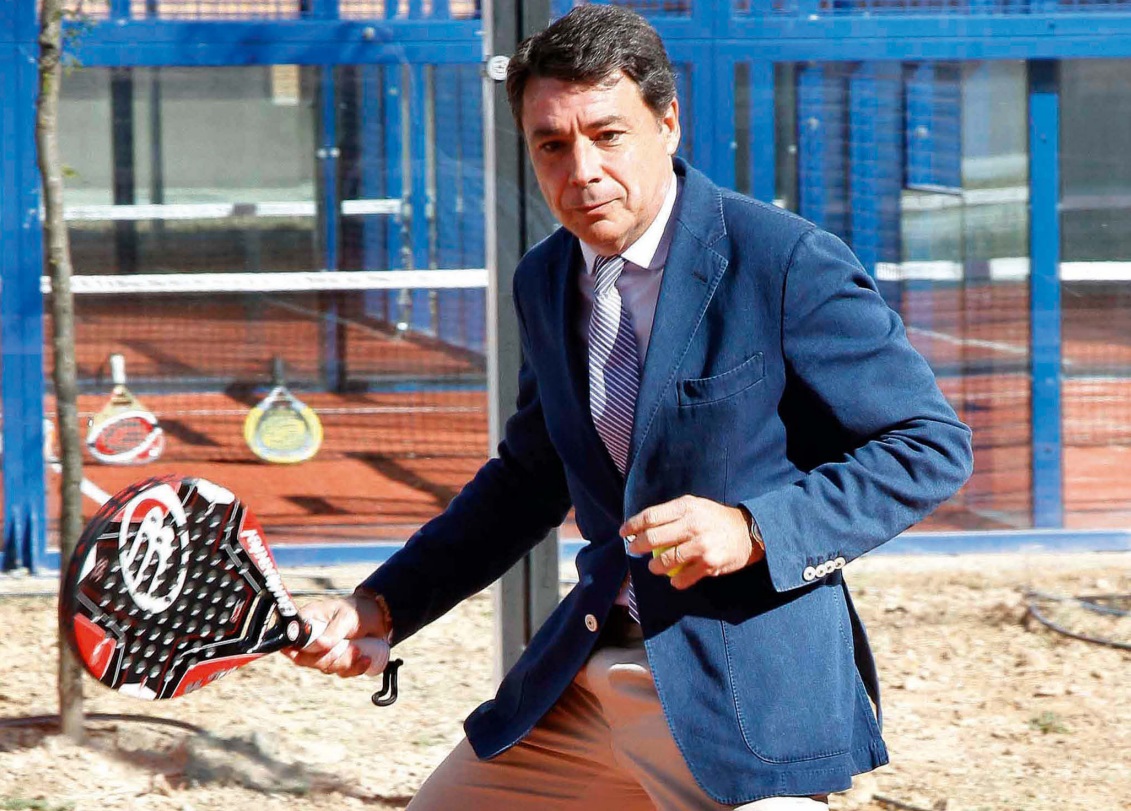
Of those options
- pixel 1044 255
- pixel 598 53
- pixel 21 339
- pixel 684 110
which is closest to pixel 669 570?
pixel 598 53

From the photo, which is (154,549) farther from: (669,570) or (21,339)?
(21,339)

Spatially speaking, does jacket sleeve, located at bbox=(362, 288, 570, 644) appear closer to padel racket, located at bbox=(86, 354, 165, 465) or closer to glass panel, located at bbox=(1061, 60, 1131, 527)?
padel racket, located at bbox=(86, 354, 165, 465)

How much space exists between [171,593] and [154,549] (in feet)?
0.24

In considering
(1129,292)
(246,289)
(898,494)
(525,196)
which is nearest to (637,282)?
(898,494)

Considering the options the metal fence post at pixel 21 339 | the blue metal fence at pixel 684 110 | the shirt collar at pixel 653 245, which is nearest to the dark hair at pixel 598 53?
the shirt collar at pixel 653 245

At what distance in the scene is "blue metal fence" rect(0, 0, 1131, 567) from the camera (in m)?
6.29

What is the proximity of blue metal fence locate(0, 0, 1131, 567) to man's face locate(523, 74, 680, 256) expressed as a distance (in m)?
3.85

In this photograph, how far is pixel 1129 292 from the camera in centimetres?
677

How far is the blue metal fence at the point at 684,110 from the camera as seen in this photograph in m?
6.29

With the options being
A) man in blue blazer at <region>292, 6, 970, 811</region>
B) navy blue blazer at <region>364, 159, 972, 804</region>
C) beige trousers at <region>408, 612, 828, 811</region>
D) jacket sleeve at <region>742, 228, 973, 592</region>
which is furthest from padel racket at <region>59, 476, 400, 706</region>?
jacket sleeve at <region>742, 228, 973, 592</region>

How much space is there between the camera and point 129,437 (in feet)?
21.4

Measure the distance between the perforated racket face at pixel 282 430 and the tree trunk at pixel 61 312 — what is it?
5.24 ft

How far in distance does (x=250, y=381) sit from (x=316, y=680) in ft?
5.01

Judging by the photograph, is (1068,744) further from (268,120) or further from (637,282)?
(268,120)
